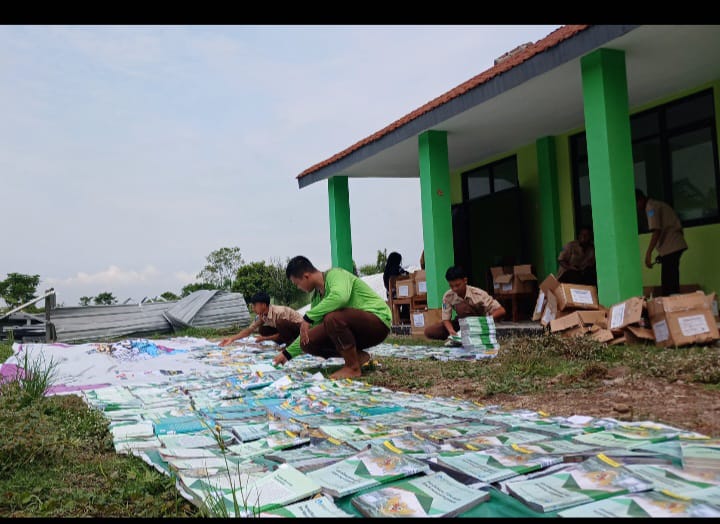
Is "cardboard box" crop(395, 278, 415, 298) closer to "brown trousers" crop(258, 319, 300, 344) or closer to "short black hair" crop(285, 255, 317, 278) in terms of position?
"brown trousers" crop(258, 319, 300, 344)

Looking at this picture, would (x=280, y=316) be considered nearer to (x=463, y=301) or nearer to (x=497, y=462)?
(x=463, y=301)

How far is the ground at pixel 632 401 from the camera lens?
2.84m

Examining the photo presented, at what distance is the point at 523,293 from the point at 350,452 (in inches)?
282

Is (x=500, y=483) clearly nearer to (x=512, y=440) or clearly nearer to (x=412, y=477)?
(x=412, y=477)

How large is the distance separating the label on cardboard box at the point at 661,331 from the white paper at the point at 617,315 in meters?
0.29

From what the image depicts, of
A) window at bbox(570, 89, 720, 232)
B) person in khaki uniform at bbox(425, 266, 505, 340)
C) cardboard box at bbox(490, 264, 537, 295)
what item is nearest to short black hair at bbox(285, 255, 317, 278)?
person in khaki uniform at bbox(425, 266, 505, 340)

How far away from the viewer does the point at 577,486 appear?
1.80m

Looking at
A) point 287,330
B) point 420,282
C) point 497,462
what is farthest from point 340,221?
point 497,462

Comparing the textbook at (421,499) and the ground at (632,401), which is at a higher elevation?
the textbook at (421,499)

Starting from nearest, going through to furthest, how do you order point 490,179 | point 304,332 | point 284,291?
1. point 304,332
2. point 490,179
3. point 284,291

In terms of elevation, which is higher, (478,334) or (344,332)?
(344,332)

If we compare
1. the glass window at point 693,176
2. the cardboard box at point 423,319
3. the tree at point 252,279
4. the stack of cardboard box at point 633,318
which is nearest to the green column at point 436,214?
the cardboard box at point 423,319

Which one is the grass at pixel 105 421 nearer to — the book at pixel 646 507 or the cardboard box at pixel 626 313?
the cardboard box at pixel 626 313

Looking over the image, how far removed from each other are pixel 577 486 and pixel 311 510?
800mm
